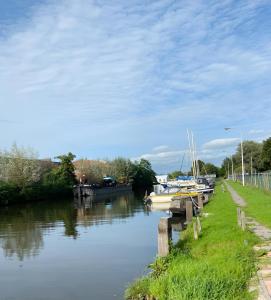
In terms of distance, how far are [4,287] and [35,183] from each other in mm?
71969

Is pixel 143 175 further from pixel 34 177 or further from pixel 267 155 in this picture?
pixel 34 177

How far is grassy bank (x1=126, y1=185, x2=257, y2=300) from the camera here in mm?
9219

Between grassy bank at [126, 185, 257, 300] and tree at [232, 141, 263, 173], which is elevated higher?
tree at [232, 141, 263, 173]

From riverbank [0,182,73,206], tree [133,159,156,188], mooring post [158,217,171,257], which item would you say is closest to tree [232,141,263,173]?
tree [133,159,156,188]

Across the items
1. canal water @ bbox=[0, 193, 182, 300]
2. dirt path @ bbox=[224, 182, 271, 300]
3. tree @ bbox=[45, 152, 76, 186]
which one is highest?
tree @ bbox=[45, 152, 76, 186]

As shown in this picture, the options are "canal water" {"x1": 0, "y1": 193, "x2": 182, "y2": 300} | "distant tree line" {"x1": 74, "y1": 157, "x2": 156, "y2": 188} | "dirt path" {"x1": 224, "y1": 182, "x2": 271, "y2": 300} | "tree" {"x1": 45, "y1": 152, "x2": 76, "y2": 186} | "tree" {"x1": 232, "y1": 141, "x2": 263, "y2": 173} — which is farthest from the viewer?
"distant tree line" {"x1": 74, "y1": 157, "x2": 156, "y2": 188}

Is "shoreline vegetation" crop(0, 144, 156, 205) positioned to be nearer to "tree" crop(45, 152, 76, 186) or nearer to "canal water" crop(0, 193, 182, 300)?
"tree" crop(45, 152, 76, 186)

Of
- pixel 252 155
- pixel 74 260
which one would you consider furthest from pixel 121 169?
pixel 74 260

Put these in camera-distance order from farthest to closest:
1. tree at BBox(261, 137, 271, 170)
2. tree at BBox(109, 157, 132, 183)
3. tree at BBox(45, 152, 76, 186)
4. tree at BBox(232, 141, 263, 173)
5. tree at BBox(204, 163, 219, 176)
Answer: tree at BBox(204, 163, 219, 176)
tree at BBox(109, 157, 132, 183)
tree at BBox(232, 141, 263, 173)
tree at BBox(261, 137, 271, 170)
tree at BBox(45, 152, 76, 186)

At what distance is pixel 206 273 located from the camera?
1034cm

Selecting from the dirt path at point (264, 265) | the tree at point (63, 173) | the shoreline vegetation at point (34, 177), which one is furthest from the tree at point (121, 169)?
the dirt path at point (264, 265)

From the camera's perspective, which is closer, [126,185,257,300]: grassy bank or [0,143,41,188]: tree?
[126,185,257,300]: grassy bank

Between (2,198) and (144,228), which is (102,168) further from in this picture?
(144,228)

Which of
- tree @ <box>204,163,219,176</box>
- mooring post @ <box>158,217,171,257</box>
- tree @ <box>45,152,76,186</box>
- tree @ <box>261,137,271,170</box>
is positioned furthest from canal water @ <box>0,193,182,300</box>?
tree @ <box>204,163,219,176</box>
